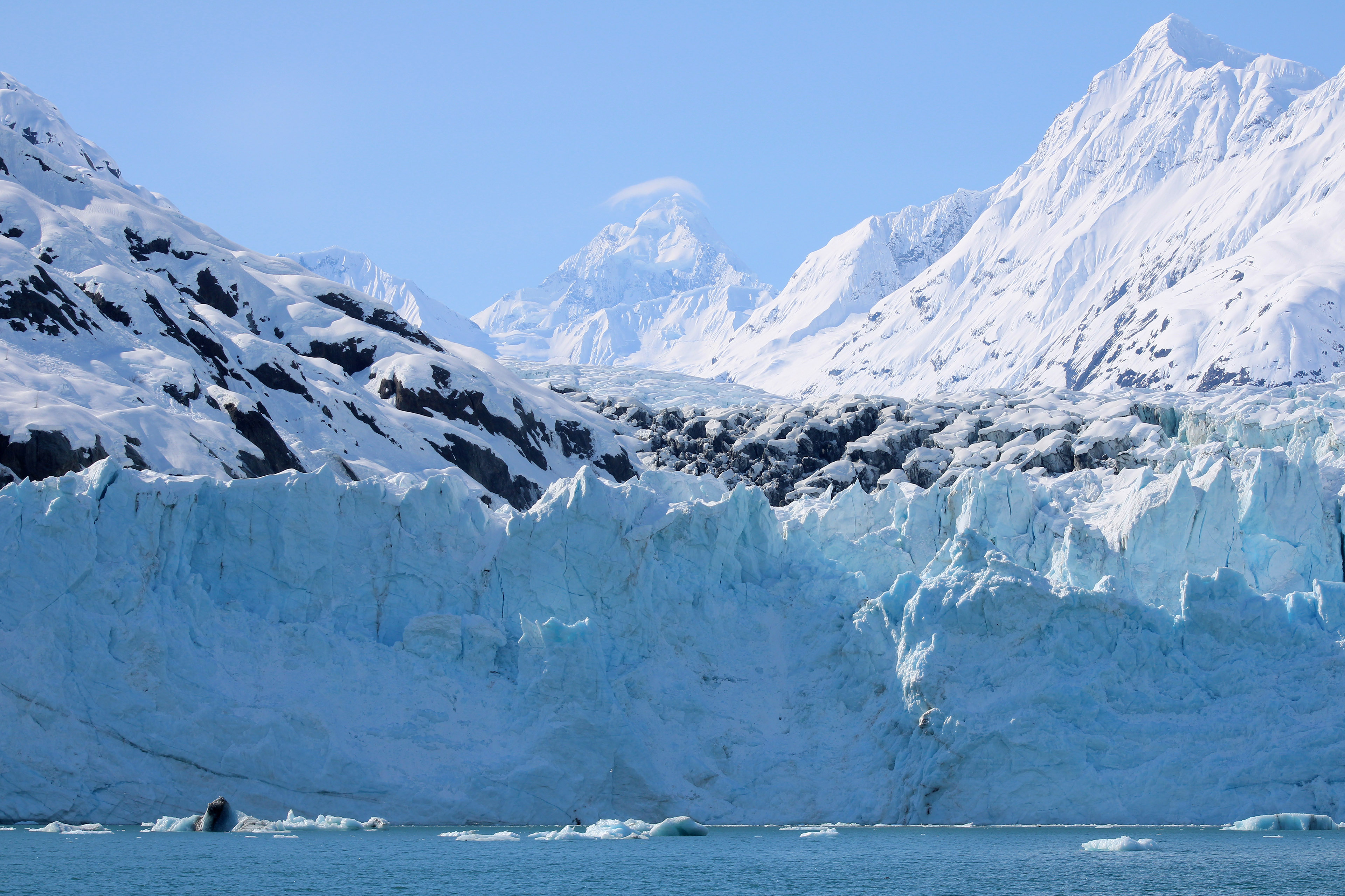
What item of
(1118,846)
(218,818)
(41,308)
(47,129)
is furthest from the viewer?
(47,129)

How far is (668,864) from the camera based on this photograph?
30797mm

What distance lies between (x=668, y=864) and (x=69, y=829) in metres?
13.7

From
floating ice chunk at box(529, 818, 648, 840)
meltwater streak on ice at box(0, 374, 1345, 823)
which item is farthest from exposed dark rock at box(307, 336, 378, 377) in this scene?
floating ice chunk at box(529, 818, 648, 840)

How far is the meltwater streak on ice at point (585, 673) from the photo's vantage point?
33750 mm

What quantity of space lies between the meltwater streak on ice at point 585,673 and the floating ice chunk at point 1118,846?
12.2ft

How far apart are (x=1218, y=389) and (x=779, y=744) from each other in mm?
74018

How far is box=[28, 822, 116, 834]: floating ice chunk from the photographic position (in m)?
31.5

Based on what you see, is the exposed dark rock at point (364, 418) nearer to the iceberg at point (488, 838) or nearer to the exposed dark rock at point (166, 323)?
the exposed dark rock at point (166, 323)

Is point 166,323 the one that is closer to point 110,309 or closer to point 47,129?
point 110,309

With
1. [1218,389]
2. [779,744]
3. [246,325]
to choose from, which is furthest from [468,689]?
[1218,389]

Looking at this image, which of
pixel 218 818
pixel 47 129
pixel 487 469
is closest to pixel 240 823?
pixel 218 818

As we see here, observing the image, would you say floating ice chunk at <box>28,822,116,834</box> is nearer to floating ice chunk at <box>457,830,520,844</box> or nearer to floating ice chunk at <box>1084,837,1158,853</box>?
floating ice chunk at <box>457,830,520,844</box>

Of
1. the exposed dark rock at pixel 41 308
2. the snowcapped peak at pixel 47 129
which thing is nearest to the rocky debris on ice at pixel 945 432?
the exposed dark rock at pixel 41 308

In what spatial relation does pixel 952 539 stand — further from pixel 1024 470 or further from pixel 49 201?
pixel 49 201
